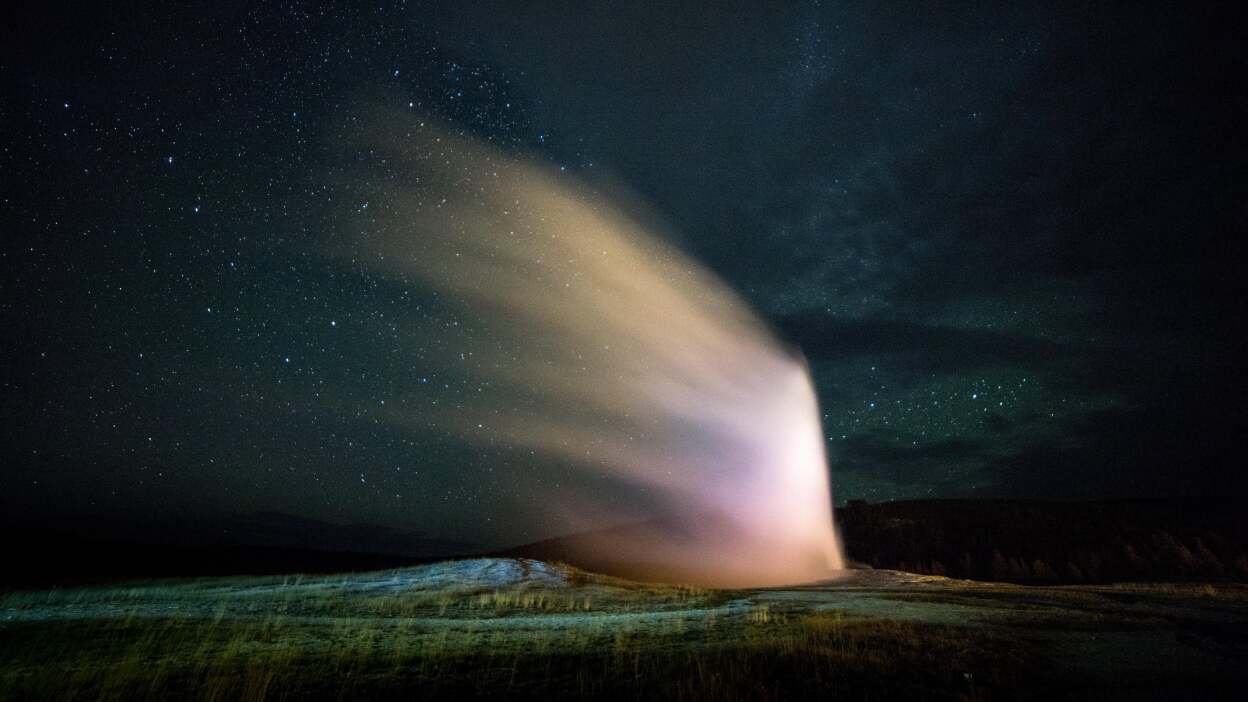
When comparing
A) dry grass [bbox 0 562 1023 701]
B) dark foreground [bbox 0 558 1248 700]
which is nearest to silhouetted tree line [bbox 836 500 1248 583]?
dark foreground [bbox 0 558 1248 700]

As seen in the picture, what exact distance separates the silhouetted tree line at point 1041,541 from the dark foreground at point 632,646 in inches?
1514

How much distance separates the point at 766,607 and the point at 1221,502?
462 feet

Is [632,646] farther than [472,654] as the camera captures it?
Yes

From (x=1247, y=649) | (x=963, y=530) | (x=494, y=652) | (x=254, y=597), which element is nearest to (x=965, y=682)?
(x=1247, y=649)

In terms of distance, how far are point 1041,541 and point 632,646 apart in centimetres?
7369

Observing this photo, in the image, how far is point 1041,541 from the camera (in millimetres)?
68562

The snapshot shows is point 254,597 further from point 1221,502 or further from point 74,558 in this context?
point 1221,502

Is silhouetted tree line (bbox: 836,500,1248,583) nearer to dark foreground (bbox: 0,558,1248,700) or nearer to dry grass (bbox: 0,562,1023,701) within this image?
dark foreground (bbox: 0,558,1248,700)

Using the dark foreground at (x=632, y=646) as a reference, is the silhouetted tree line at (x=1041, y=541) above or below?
above

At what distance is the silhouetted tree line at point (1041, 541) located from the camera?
54500 mm

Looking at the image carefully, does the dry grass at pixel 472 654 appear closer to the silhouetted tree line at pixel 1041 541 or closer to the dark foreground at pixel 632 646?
the dark foreground at pixel 632 646

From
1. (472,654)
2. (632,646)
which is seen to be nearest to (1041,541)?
(632,646)

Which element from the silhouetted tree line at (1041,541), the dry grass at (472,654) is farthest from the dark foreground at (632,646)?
the silhouetted tree line at (1041,541)

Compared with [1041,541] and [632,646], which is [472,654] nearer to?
[632,646]
